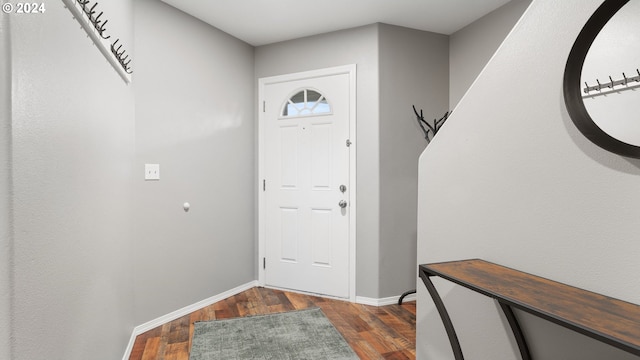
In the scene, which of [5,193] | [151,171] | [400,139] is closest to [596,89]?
[5,193]

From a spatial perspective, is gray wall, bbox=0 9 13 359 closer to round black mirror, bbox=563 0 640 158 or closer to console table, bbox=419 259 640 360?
console table, bbox=419 259 640 360

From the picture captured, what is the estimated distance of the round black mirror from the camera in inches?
37.2

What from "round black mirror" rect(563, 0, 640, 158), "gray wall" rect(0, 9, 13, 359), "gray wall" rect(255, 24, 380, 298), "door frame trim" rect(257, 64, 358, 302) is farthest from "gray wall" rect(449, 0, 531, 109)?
"gray wall" rect(0, 9, 13, 359)

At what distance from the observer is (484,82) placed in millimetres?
1472

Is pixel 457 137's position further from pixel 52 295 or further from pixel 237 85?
pixel 237 85

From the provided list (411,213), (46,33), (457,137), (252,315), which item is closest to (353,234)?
(411,213)

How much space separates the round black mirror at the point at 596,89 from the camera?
3.10 feet

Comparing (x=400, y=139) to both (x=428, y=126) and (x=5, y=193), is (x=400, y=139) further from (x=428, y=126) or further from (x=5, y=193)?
(x=5, y=193)

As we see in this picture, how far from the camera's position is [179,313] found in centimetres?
273

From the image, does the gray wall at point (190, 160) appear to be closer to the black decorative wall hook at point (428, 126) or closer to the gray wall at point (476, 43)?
the black decorative wall hook at point (428, 126)

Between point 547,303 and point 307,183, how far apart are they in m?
2.50

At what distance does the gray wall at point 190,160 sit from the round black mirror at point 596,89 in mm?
2557

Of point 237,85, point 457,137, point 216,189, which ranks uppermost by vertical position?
point 237,85

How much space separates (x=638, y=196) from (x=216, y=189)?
2.85 meters
